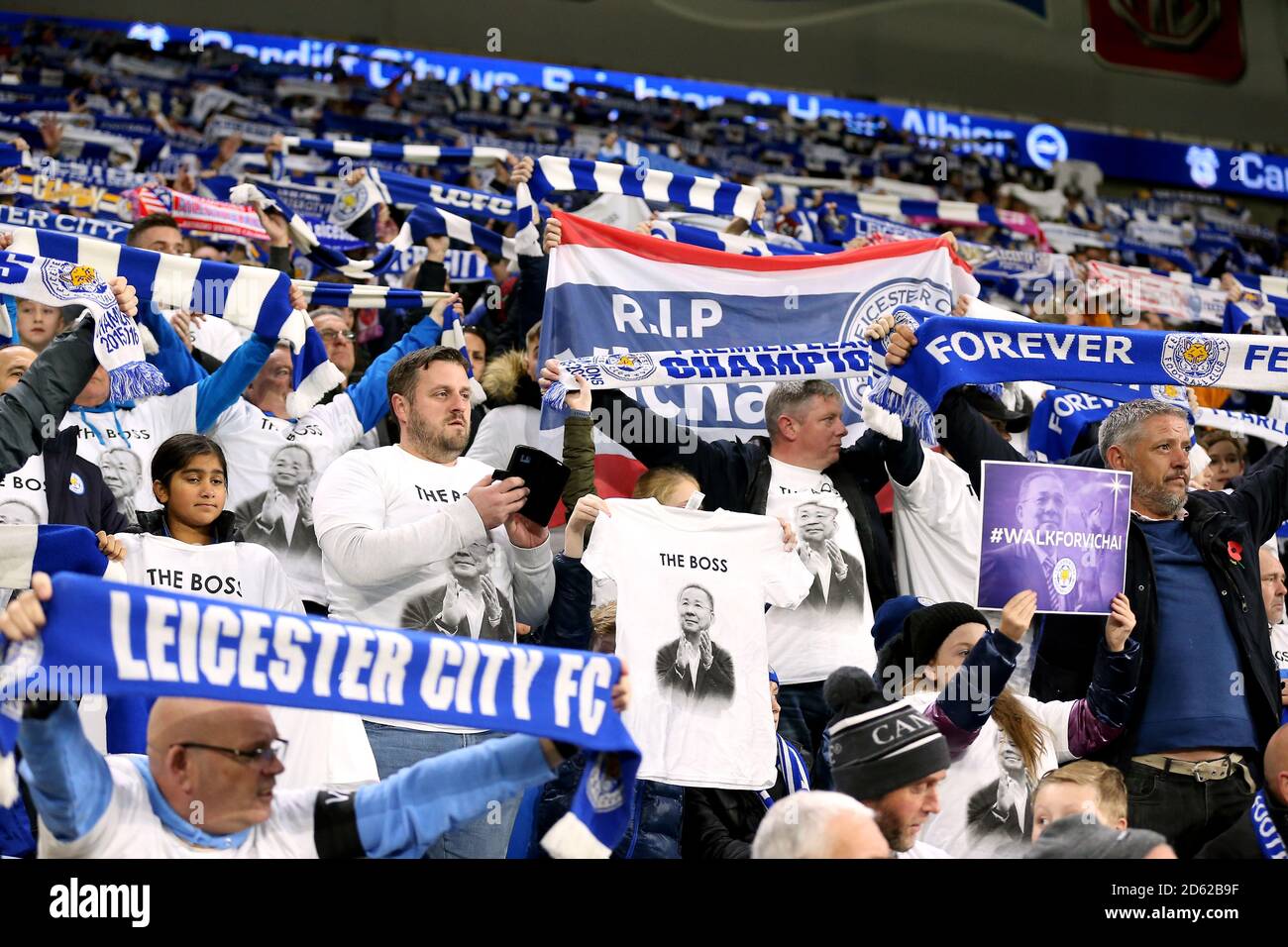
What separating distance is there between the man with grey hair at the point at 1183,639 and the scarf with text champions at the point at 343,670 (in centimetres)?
216

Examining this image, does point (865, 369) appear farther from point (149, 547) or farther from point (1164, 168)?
point (1164, 168)

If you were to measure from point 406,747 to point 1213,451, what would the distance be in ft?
16.1

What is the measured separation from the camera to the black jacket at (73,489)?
4984 mm

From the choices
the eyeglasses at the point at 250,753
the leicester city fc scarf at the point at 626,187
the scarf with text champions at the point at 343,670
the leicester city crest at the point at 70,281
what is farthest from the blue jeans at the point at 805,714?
the leicester city fc scarf at the point at 626,187

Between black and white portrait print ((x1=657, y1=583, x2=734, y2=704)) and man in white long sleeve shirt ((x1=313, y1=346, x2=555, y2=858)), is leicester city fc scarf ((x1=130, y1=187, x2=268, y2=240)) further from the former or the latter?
black and white portrait print ((x1=657, y1=583, x2=734, y2=704))

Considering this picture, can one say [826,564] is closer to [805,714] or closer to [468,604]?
[805,714]

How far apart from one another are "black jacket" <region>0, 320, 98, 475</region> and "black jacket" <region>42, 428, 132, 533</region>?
14 cm

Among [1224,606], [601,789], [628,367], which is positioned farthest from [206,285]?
[1224,606]

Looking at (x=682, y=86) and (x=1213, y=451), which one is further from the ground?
(x=682, y=86)

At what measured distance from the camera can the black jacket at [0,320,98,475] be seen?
14.8ft

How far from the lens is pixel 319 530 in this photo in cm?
484

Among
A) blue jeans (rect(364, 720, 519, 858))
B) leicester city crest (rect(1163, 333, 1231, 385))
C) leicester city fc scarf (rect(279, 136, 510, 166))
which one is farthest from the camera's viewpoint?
leicester city fc scarf (rect(279, 136, 510, 166))

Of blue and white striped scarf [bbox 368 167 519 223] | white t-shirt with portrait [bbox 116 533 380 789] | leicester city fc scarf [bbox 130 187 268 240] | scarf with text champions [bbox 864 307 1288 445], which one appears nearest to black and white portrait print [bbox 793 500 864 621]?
scarf with text champions [bbox 864 307 1288 445]
